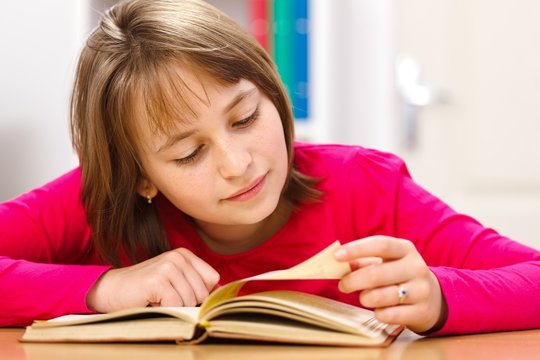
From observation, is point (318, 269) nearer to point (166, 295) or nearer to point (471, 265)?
point (166, 295)

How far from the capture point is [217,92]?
1092 mm

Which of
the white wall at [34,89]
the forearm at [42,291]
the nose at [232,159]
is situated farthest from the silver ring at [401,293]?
the white wall at [34,89]

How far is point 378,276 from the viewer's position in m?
0.82

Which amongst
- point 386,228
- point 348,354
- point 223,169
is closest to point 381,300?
point 348,354

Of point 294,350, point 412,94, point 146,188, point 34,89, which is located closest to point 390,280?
point 294,350

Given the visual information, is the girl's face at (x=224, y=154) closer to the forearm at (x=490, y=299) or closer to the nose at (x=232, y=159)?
the nose at (x=232, y=159)

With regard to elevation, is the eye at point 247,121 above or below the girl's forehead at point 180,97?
below

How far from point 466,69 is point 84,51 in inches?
67.8

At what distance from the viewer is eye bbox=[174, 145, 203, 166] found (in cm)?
111

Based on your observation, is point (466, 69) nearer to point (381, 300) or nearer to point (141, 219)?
point (141, 219)

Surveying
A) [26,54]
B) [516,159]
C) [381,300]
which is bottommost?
[516,159]

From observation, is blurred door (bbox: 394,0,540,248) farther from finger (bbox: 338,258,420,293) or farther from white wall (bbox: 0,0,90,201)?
finger (bbox: 338,258,420,293)

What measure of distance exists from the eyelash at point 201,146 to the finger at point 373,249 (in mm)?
342

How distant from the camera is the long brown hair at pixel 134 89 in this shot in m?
1.11
